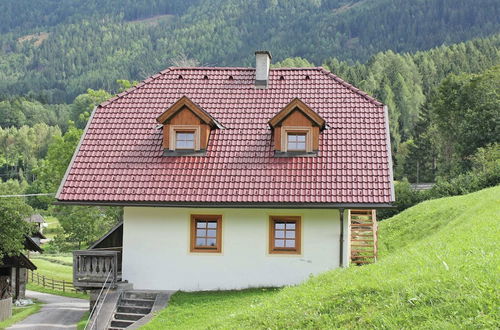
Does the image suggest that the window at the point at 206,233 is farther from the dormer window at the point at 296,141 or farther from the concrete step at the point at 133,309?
the dormer window at the point at 296,141

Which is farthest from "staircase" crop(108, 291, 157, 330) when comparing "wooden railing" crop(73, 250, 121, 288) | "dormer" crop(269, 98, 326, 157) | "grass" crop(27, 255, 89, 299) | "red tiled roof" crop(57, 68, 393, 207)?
"grass" crop(27, 255, 89, 299)

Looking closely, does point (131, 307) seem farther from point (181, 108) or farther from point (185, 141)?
point (181, 108)

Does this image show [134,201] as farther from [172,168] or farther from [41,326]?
[41,326]

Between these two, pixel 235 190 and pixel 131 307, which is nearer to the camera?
pixel 131 307

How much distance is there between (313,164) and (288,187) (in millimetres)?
1271

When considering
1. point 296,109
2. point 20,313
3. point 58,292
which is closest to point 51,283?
point 58,292

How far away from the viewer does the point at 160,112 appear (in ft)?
74.3

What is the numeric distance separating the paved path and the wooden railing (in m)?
6.02

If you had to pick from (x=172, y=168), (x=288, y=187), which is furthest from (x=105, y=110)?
(x=288, y=187)

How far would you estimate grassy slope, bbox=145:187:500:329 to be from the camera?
957 cm

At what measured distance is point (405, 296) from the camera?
34.8 feet

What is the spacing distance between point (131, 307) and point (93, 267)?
190 cm

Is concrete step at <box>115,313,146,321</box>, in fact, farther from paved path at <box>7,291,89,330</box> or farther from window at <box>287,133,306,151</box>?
paved path at <box>7,291,89,330</box>

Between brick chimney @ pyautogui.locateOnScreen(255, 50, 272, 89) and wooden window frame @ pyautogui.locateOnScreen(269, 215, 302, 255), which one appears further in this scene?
brick chimney @ pyautogui.locateOnScreen(255, 50, 272, 89)
